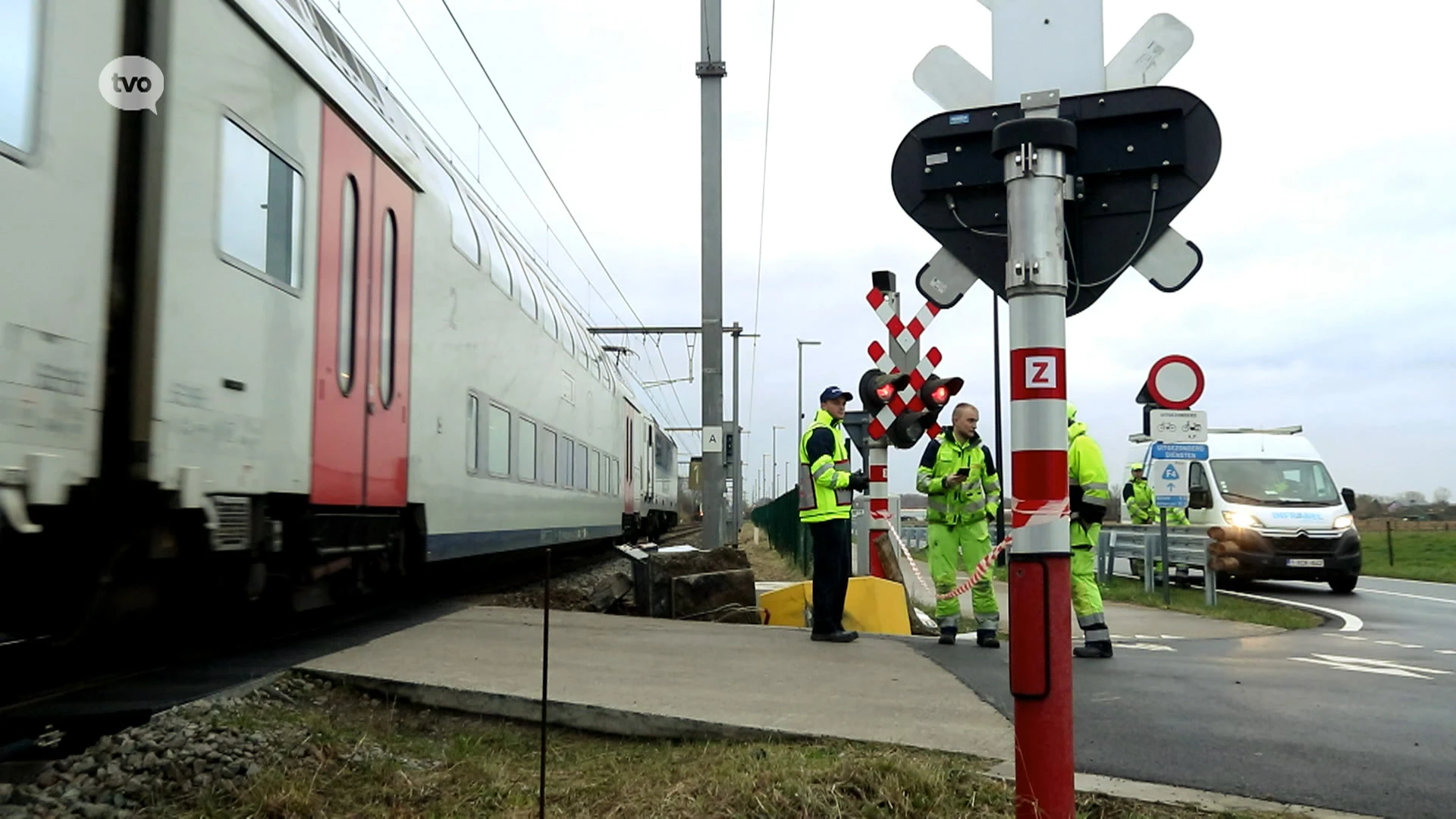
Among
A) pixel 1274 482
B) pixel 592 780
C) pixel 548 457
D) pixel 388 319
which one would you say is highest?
pixel 388 319

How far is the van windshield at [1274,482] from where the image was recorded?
16.8m

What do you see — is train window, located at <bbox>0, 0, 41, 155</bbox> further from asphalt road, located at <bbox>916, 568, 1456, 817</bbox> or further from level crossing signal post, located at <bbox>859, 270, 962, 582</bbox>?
level crossing signal post, located at <bbox>859, 270, 962, 582</bbox>

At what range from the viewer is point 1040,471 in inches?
134

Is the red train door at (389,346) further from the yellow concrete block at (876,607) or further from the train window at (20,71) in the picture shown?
the yellow concrete block at (876,607)

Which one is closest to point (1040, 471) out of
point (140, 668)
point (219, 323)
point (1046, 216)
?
point (1046, 216)

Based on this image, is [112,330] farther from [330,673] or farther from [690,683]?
[690,683]

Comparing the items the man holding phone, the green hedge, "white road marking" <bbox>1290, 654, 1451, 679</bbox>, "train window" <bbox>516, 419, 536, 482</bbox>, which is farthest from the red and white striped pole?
"white road marking" <bbox>1290, 654, 1451, 679</bbox>

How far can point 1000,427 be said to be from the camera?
17125 mm

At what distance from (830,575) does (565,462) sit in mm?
6706

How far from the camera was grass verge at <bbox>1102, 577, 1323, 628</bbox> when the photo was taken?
1200cm

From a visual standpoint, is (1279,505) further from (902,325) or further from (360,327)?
(360,327)

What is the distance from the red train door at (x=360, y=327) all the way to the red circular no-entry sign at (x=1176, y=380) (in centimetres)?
740

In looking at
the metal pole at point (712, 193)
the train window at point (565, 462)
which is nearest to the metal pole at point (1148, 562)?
the metal pole at point (712, 193)

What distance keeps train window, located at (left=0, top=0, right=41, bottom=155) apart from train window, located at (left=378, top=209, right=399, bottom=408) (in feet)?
11.1
